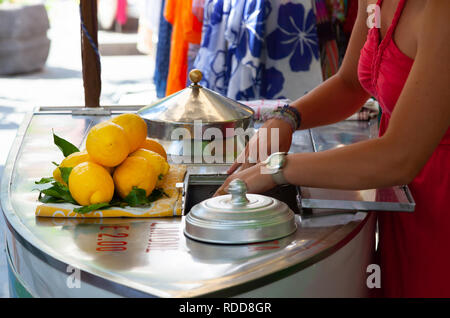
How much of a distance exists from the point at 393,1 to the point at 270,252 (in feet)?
2.15

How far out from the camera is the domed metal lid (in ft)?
5.42

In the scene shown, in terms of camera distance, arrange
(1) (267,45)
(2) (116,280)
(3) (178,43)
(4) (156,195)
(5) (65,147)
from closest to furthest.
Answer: (2) (116,280) → (4) (156,195) → (5) (65,147) → (1) (267,45) → (3) (178,43)

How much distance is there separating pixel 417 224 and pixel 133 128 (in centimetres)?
64

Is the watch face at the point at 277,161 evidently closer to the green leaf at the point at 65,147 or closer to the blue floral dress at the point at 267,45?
the green leaf at the point at 65,147

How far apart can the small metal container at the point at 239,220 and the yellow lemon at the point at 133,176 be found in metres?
0.15

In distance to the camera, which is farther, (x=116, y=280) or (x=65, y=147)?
(x=65, y=147)

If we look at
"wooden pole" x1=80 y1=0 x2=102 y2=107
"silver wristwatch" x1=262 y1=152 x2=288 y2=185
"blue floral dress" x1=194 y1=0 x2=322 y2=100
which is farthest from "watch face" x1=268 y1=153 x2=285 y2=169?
"blue floral dress" x1=194 y1=0 x2=322 y2=100

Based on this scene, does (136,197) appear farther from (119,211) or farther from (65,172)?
(65,172)

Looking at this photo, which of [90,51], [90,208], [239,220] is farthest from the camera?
[90,51]

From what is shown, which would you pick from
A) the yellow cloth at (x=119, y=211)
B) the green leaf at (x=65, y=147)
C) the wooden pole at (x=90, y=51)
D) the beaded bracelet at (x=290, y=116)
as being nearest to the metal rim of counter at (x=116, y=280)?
the yellow cloth at (x=119, y=211)

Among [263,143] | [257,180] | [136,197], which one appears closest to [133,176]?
[136,197]

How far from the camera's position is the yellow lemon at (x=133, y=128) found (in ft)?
4.44

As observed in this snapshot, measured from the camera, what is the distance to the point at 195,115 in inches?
65.2
